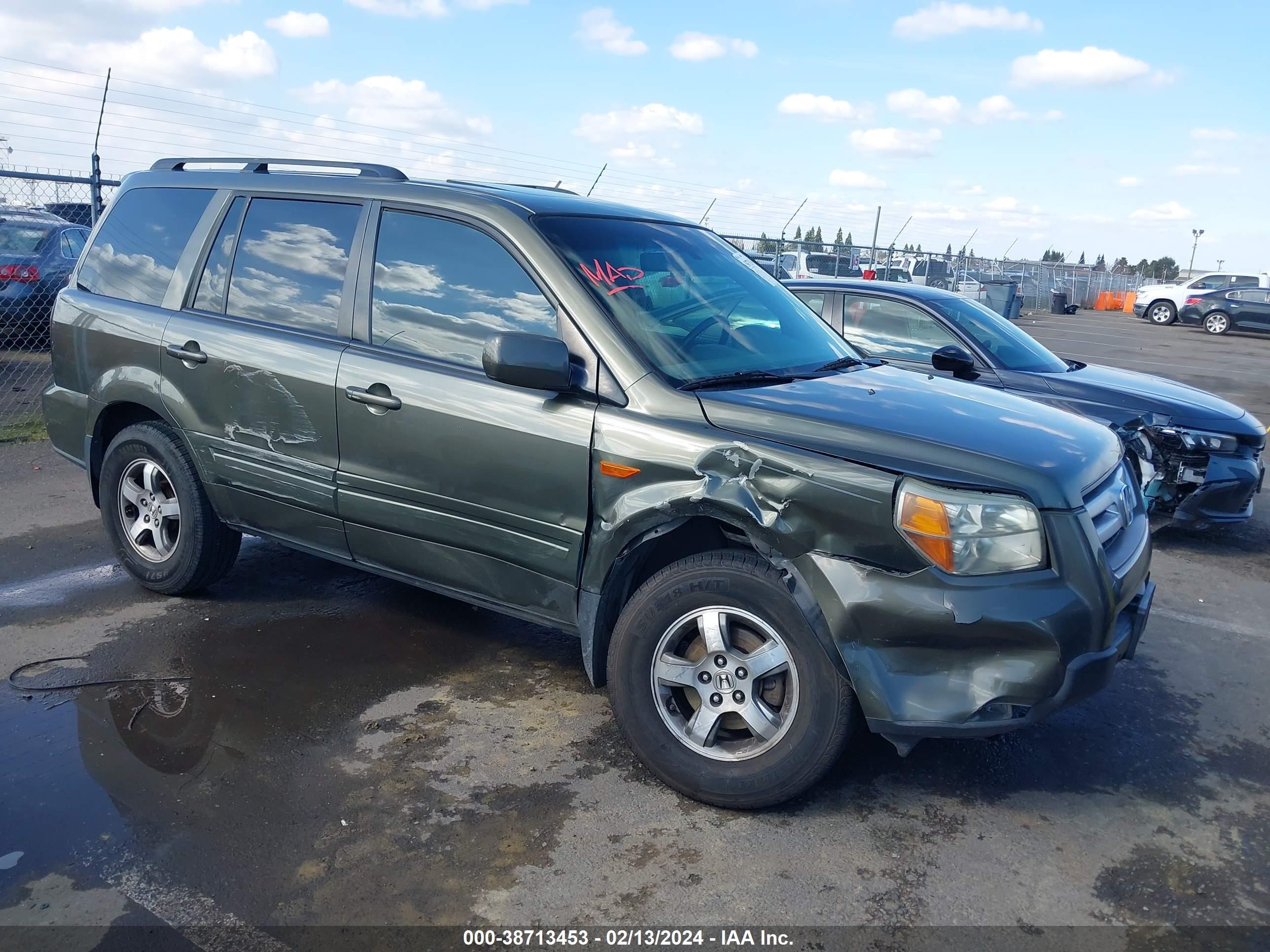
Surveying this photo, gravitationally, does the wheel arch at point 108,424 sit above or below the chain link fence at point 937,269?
below

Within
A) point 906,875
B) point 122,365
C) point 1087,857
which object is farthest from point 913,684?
point 122,365

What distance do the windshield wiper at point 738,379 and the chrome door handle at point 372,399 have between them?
1.14m

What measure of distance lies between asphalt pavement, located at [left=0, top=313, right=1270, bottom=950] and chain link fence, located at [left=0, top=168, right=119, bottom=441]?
6490 millimetres

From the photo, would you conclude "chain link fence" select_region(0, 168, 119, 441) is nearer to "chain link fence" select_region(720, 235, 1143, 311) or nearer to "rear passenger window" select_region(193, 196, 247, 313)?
"rear passenger window" select_region(193, 196, 247, 313)

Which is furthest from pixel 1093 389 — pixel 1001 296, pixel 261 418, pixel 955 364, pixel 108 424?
pixel 1001 296

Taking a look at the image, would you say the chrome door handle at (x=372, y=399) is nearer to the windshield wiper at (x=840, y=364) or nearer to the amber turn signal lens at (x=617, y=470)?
the amber turn signal lens at (x=617, y=470)

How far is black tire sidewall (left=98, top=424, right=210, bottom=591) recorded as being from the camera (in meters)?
4.62

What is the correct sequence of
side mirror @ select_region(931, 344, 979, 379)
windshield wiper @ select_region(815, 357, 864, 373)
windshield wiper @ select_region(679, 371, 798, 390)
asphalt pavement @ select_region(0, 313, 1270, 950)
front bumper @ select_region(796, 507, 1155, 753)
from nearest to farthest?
1. asphalt pavement @ select_region(0, 313, 1270, 950)
2. front bumper @ select_region(796, 507, 1155, 753)
3. windshield wiper @ select_region(679, 371, 798, 390)
4. windshield wiper @ select_region(815, 357, 864, 373)
5. side mirror @ select_region(931, 344, 979, 379)

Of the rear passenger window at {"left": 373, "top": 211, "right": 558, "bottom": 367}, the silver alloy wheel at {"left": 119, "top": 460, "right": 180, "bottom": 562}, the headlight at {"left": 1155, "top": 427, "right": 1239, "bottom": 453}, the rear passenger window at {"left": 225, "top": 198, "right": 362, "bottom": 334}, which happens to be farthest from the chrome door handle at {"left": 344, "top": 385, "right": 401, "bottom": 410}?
the headlight at {"left": 1155, "top": 427, "right": 1239, "bottom": 453}

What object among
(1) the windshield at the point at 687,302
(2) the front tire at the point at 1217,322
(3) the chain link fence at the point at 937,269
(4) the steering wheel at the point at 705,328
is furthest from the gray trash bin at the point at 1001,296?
(4) the steering wheel at the point at 705,328

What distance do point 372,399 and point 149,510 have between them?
173 cm

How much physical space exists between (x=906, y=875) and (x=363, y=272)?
2.93m

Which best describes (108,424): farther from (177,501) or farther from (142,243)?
(142,243)

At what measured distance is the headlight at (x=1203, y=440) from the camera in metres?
6.44
